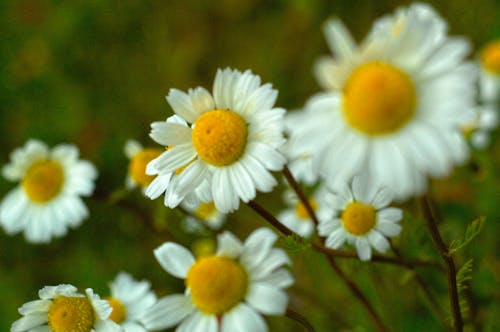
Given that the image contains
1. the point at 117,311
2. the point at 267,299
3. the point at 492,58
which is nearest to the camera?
the point at 267,299

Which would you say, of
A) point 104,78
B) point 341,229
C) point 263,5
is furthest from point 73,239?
point 341,229

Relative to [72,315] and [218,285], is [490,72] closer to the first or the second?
[218,285]

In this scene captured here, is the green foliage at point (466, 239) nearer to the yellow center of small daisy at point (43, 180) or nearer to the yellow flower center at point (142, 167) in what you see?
the yellow flower center at point (142, 167)

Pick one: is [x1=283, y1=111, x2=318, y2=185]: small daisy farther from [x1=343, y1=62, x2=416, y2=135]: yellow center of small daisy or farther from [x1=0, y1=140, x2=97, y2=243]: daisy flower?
[x1=0, y1=140, x2=97, y2=243]: daisy flower

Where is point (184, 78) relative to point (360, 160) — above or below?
above

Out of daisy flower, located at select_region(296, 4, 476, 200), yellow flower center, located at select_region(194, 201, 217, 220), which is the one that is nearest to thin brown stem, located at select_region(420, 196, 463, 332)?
daisy flower, located at select_region(296, 4, 476, 200)

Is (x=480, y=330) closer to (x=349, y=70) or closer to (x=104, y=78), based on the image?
(x=349, y=70)

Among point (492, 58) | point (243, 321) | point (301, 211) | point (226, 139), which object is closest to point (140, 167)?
point (301, 211)
